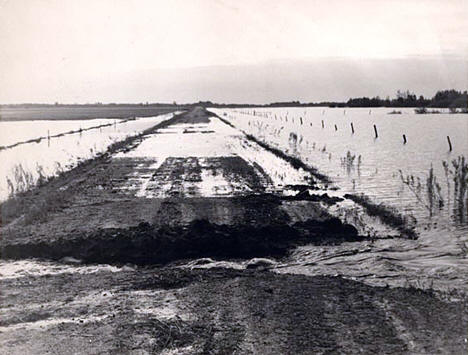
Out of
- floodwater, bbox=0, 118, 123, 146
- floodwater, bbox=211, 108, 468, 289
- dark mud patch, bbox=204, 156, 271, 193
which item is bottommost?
floodwater, bbox=211, 108, 468, 289

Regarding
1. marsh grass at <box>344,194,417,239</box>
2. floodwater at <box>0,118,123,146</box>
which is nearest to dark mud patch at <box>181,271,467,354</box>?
marsh grass at <box>344,194,417,239</box>

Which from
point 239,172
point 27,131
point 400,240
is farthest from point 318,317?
point 27,131

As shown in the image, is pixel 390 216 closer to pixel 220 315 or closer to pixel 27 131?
pixel 220 315

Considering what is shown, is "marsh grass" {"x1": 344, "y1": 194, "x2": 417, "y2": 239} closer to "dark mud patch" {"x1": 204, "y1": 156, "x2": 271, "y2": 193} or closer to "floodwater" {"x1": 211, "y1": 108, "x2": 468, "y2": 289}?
"floodwater" {"x1": 211, "y1": 108, "x2": 468, "y2": 289}

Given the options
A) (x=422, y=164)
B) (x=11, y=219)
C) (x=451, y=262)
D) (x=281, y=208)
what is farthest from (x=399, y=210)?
(x=422, y=164)

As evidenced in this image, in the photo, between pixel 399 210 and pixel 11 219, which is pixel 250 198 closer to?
pixel 399 210
